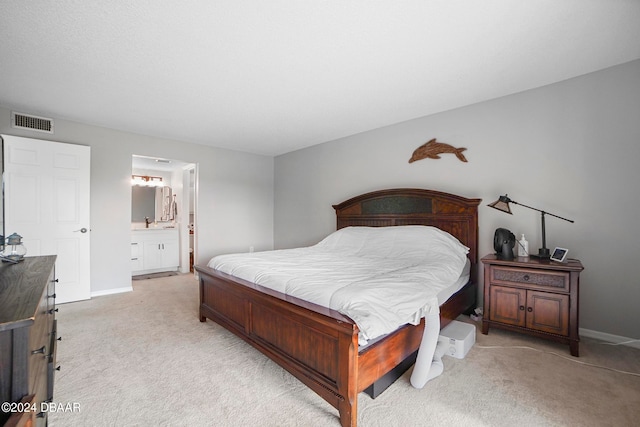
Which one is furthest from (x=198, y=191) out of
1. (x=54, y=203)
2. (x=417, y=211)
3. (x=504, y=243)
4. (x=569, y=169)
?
(x=569, y=169)

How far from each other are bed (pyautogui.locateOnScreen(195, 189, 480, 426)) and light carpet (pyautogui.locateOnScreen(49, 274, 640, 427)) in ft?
0.47

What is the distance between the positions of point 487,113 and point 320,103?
6.15ft

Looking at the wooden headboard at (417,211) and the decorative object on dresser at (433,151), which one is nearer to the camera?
the wooden headboard at (417,211)

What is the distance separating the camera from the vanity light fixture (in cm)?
598

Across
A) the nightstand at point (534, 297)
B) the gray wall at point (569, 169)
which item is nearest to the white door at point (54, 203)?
the gray wall at point (569, 169)

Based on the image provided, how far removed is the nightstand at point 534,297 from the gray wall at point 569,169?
1.37ft

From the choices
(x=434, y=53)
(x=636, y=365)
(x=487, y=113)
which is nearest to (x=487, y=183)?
(x=487, y=113)

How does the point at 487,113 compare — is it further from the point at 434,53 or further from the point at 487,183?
the point at 434,53

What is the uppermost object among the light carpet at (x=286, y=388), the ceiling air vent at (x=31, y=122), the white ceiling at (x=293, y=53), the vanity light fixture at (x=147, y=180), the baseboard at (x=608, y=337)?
the white ceiling at (x=293, y=53)

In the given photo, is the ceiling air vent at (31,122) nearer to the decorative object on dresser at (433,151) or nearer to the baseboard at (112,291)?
the baseboard at (112,291)

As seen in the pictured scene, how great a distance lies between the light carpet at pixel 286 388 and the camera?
61.9 inches

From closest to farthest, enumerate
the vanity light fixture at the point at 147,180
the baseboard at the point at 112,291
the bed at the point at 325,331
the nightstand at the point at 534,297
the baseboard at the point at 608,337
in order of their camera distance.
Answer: the bed at the point at 325,331 → the nightstand at the point at 534,297 → the baseboard at the point at 608,337 → the baseboard at the point at 112,291 → the vanity light fixture at the point at 147,180

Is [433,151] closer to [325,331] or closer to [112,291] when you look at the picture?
[325,331]

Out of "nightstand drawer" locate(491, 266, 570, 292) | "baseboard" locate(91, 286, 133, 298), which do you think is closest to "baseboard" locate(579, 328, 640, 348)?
"nightstand drawer" locate(491, 266, 570, 292)
